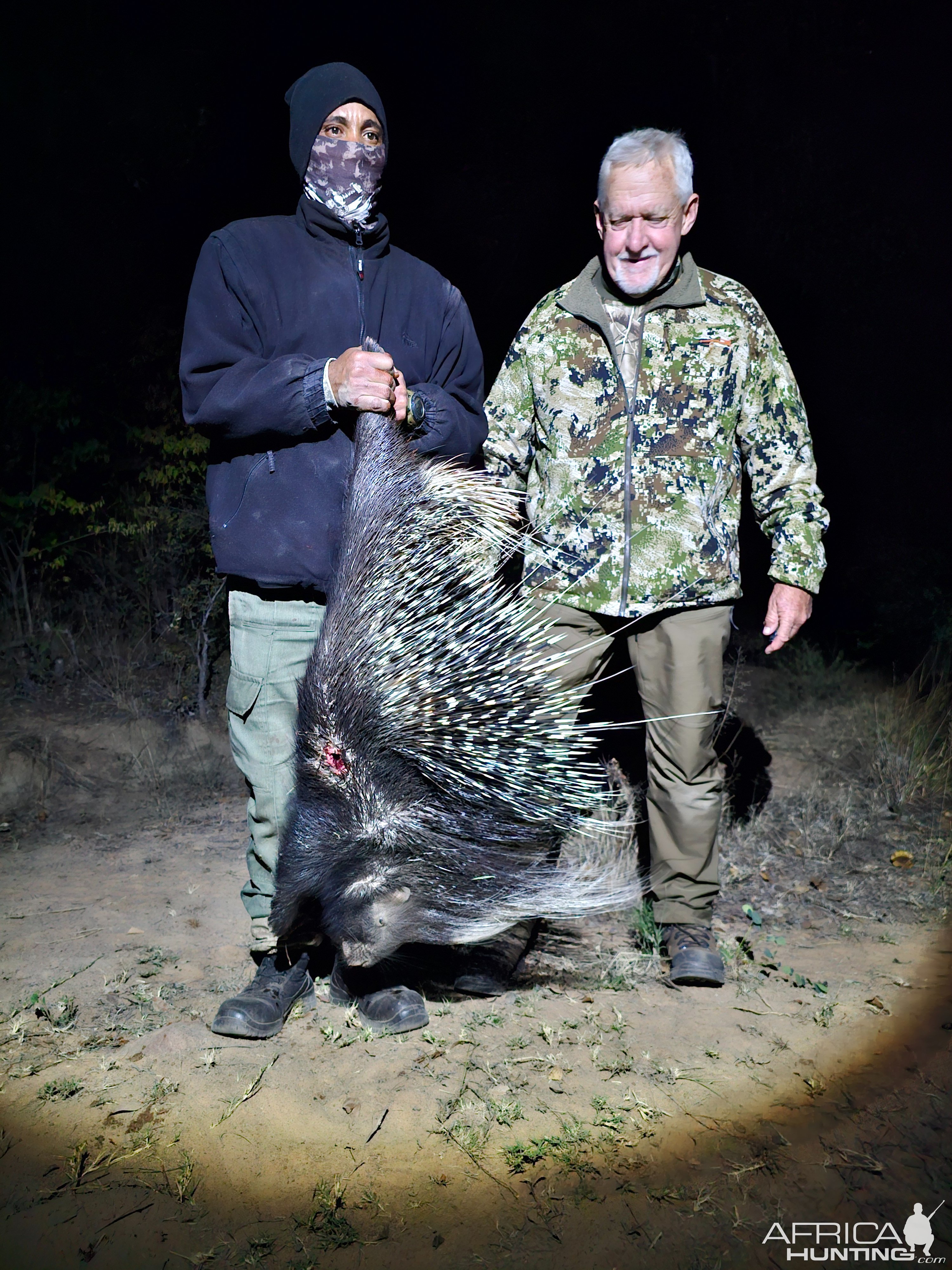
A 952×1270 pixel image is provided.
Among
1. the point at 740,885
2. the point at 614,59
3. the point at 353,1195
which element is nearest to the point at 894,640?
the point at 740,885

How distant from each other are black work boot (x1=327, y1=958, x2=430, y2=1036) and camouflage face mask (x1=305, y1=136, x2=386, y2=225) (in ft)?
6.09

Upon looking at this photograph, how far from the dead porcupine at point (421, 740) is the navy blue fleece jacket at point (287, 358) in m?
0.14

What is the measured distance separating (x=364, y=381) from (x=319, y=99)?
71cm

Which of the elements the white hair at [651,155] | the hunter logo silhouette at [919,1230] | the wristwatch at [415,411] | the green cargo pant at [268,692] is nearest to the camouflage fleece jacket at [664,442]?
the white hair at [651,155]

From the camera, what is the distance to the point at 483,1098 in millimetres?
2094

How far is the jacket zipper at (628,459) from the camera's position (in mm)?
2404

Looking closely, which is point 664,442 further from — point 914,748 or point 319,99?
point 914,748

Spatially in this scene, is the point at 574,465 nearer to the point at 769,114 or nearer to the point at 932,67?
the point at 769,114

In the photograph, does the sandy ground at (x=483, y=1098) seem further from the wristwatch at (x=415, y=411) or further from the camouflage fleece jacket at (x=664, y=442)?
the wristwatch at (x=415, y=411)

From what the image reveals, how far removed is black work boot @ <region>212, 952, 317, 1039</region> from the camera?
226 cm

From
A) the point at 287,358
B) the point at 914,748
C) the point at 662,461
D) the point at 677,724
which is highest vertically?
the point at 287,358

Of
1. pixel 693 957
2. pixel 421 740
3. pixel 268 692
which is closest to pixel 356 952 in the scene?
pixel 421 740

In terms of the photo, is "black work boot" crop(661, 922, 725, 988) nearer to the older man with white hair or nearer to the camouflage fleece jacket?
the older man with white hair

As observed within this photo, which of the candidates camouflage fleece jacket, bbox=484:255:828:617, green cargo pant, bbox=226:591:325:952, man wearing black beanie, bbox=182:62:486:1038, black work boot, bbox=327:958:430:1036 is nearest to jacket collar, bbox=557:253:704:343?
camouflage fleece jacket, bbox=484:255:828:617
